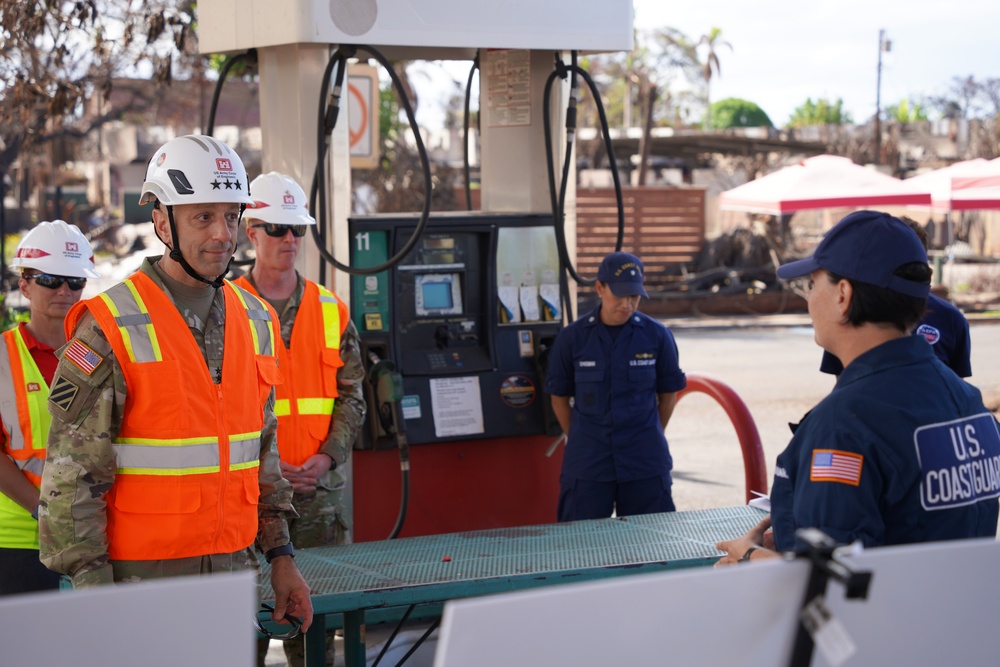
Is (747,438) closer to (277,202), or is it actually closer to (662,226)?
(277,202)

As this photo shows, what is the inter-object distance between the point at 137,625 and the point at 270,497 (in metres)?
1.71

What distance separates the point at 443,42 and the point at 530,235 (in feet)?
3.94

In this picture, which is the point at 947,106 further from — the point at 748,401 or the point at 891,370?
the point at 891,370

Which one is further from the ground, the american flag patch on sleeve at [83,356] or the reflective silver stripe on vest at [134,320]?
the reflective silver stripe on vest at [134,320]

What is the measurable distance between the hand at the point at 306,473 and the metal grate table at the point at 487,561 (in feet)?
1.17

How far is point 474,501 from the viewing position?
5902 mm

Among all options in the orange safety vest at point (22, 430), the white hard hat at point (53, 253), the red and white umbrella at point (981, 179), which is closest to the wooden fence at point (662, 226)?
the red and white umbrella at point (981, 179)

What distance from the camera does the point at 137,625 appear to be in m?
1.56

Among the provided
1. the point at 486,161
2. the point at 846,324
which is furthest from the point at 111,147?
the point at 846,324

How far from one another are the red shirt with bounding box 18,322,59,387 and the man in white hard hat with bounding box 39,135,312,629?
1.06m

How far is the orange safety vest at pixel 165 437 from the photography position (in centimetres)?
290

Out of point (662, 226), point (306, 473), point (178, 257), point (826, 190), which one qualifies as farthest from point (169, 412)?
point (662, 226)

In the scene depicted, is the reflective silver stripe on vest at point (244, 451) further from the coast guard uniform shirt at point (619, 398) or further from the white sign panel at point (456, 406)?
the white sign panel at point (456, 406)

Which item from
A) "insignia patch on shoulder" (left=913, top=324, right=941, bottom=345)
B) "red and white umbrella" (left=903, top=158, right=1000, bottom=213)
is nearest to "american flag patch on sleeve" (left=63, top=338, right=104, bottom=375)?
"insignia patch on shoulder" (left=913, top=324, right=941, bottom=345)
